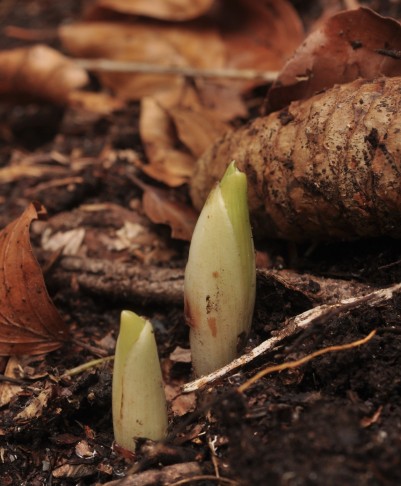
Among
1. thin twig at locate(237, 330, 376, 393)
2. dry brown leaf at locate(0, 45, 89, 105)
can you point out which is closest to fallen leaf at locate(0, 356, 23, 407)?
thin twig at locate(237, 330, 376, 393)

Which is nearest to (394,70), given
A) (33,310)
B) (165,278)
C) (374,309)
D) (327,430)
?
(374,309)

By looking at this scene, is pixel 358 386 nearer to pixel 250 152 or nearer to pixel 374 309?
pixel 374 309

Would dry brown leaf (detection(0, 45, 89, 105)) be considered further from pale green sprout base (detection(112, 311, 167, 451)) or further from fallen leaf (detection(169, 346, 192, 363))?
pale green sprout base (detection(112, 311, 167, 451))

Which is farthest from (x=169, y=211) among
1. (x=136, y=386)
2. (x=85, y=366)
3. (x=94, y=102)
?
(x=94, y=102)

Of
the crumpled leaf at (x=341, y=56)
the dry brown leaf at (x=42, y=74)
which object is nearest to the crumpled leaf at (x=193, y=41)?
the dry brown leaf at (x=42, y=74)

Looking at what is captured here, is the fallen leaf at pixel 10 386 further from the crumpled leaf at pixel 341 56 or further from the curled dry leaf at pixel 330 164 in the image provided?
the crumpled leaf at pixel 341 56

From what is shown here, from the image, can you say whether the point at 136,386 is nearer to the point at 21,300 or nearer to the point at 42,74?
the point at 21,300

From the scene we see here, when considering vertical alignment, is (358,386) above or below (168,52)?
below
